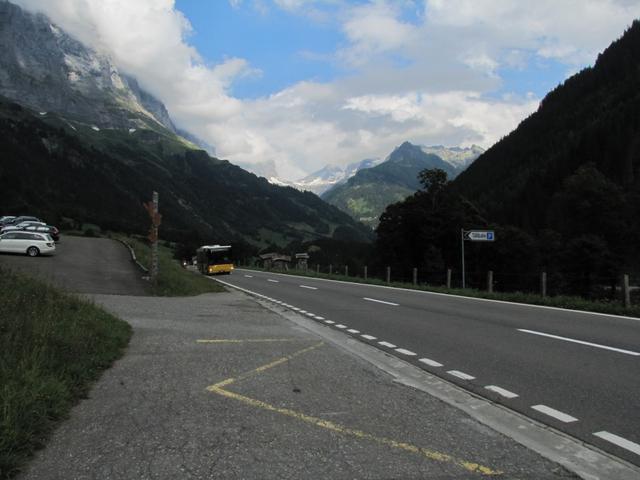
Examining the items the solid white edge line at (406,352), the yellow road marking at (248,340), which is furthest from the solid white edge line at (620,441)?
the yellow road marking at (248,340)

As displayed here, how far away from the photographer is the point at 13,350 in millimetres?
5578

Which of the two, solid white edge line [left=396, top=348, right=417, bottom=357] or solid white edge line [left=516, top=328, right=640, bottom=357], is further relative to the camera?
solid white edge line [left=396, top=348, right=417, bottom=357]

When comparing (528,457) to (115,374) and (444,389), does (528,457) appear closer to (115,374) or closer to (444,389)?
(444,389)

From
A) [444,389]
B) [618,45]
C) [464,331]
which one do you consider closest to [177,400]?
[444,389]

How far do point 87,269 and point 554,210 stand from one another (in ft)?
261

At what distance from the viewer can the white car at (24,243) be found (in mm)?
30156

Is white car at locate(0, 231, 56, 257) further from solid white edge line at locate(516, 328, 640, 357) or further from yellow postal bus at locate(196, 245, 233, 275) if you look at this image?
solid white edge line at locate(516, 328, 640, 357)

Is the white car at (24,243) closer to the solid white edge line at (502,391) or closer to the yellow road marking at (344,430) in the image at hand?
the yellow road marking at (344,430)

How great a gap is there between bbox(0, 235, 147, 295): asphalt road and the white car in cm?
48

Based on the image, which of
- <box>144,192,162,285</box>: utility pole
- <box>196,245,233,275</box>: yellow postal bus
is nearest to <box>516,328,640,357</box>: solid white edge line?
<box>144,192,162,285</box>: utility pole

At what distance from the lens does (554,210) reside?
8412 cm

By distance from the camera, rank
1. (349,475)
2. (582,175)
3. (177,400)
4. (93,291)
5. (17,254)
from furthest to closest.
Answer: (582,175), (17,254), (93,291), (177,400), (349,475)

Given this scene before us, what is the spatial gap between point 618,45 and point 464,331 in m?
176

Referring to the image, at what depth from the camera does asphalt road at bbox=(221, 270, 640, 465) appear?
4.94m
